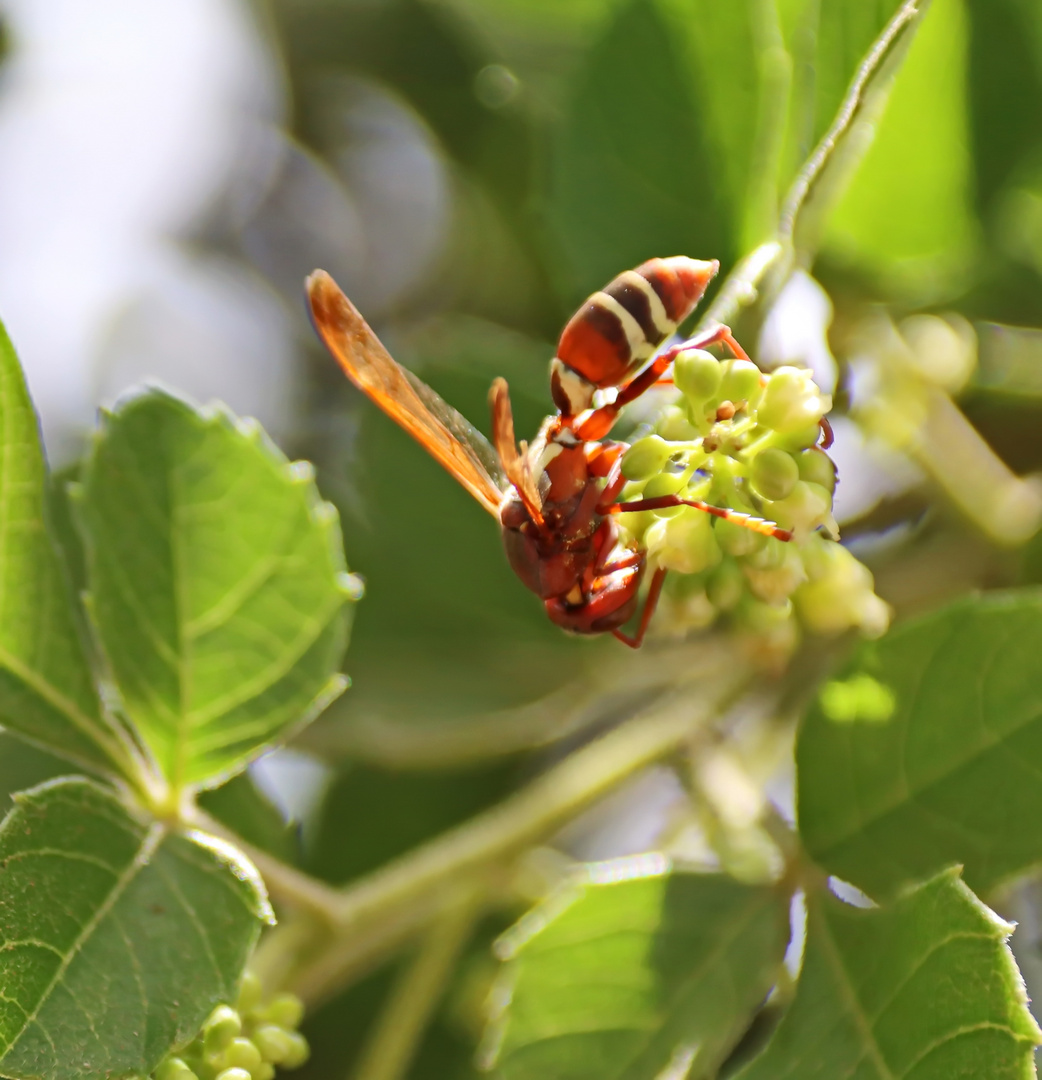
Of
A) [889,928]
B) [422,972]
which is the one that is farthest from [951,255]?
[422,972]

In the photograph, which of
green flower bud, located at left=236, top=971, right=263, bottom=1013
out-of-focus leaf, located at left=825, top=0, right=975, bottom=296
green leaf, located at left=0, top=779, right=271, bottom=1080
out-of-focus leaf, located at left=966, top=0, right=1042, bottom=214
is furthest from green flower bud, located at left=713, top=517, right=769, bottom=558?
out-of-focus leaf, located at left=966, top=0, right=1042, bottom=214

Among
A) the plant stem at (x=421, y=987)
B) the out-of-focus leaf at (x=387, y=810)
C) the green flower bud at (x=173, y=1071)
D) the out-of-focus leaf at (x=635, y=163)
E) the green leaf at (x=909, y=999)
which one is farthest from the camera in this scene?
the out-of-focus leaf at (x=387, y=810)

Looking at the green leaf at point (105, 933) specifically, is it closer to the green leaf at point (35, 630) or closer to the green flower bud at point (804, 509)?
the green leaf at point (35, 630)

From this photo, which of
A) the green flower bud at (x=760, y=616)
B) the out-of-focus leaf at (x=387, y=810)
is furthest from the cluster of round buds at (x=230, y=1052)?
the out-of-focus leaf at (x=387, y=810)

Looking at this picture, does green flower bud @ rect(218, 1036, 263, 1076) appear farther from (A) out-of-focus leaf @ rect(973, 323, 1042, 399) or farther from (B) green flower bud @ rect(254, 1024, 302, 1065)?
(A) out-of-focus leaf @ rect(973, 323, 1042, 399)

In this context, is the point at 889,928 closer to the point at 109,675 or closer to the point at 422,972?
the point at 422,972

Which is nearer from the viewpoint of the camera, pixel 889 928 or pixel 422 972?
pixel 889 928

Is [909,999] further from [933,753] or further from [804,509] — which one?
[804,509]
